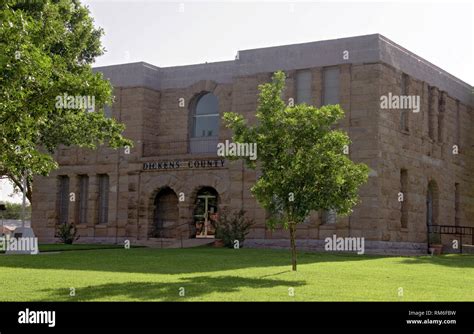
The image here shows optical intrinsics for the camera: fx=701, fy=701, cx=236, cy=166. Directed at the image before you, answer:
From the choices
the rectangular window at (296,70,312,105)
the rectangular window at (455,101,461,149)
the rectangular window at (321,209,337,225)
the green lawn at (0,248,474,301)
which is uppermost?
the rectangular window at (296,70,312,105)

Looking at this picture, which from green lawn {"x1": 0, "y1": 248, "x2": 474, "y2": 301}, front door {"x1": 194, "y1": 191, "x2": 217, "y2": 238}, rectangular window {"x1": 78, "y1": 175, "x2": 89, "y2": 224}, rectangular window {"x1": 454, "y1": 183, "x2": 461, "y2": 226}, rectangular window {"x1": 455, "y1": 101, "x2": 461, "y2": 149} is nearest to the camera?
green lawn {"x1": 0, "y1": 248, "x2": 474, "y2": 301}

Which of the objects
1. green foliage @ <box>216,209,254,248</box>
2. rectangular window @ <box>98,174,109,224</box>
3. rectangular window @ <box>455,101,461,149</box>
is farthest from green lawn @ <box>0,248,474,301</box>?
rectangular window @ <box>455,101,461,149</box>

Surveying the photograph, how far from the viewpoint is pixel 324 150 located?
61.1ft

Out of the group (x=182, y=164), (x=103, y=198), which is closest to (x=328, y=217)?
(x=182, y=164)

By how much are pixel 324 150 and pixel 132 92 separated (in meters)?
21.4

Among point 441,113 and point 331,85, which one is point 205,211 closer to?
point 331,85

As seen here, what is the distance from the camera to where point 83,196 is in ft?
130

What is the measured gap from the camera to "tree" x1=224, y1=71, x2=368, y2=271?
60.8 feet

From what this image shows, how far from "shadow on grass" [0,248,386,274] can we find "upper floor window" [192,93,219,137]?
33.9ft

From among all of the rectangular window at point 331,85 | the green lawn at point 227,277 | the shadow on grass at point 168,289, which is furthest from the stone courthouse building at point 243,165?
the shadow on grass at point 168,289

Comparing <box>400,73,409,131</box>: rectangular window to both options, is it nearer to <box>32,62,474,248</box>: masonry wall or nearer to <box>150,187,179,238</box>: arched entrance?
<box>32,62,474,248</box>: masonry wall
